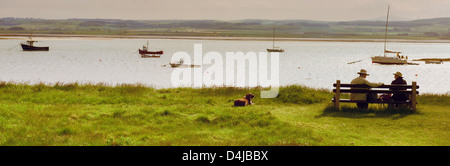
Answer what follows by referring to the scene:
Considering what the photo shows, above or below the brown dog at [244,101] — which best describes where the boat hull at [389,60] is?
above

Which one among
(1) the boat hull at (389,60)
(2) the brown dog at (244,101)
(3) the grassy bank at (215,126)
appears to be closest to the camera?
(3) the grassy bank at (215,126)

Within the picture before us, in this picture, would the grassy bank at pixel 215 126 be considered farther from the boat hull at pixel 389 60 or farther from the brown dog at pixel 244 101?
the boat hull at pixel 389 60

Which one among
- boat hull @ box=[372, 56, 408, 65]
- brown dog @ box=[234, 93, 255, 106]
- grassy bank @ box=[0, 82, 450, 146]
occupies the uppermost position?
boat hull @ box=[372, 56, 408, 65]

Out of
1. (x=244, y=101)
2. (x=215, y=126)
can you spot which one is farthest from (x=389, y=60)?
(x=215, y=126)

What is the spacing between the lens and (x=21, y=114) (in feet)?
45.0

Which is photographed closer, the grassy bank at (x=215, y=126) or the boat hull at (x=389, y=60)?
the grassy bank at (x=215, y=126)

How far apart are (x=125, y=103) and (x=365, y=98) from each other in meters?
10.0

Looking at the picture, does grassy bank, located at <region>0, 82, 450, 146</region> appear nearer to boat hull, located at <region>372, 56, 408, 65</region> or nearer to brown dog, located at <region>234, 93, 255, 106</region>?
brown dog, located at <region>234, 93, 255, 106</region>

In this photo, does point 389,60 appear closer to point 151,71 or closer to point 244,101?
point 151,71

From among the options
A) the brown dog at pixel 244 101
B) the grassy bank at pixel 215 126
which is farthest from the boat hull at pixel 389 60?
the brown dog at pixel 244 101

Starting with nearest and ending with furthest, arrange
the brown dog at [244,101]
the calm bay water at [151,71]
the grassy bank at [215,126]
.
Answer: the grassy bank at [215,126]
the brown dog at [244,101]
the calm bay water at [151,71]

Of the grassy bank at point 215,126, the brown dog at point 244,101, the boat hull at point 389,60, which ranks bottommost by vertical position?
the grassy bank at point 215,126

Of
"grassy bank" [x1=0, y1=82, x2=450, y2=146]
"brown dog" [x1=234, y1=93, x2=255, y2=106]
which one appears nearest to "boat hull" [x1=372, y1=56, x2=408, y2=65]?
"grassy bank" [x1=0, y1=82, x2=450, y2=146]

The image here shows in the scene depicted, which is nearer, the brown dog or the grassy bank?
the grassy bank
